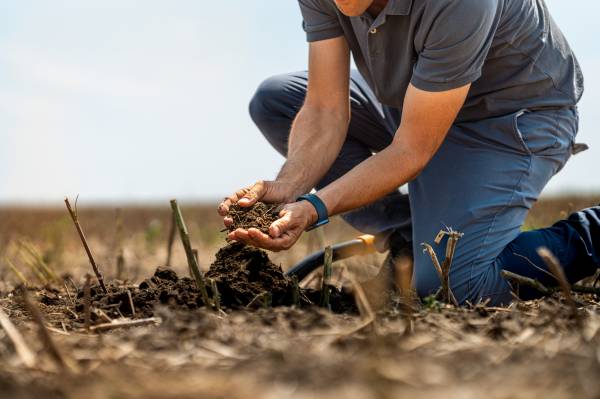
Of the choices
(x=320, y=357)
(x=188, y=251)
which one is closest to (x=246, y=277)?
(x=188, y=251)

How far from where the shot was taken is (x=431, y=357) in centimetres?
171

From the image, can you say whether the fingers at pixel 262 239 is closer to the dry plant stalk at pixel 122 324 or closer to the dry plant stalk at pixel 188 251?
the dry plant stalk at pixel 188 251

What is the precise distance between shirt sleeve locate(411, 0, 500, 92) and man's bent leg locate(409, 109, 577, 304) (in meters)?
0.58

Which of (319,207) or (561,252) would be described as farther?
(561,252)

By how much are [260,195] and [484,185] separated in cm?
105

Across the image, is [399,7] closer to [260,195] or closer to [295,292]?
[260,195]

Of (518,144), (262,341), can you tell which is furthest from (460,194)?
(262,341)

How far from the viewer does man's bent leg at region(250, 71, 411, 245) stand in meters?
3.81

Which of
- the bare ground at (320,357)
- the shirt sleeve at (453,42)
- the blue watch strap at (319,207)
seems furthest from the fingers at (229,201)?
the shirt sleeve at (453,42)

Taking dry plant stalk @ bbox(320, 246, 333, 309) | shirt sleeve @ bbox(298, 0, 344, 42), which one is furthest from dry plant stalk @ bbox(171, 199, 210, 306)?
shirt sleeve @ bbox(298, 0, 344, 42)

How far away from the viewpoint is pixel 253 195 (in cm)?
279

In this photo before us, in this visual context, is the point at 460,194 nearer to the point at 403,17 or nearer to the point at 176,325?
the point at 403,17

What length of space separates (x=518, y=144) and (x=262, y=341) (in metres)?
1.88

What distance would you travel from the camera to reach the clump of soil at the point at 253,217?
8.77 ft
